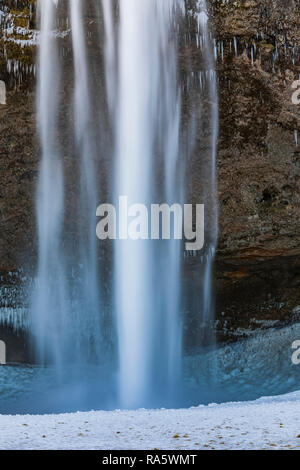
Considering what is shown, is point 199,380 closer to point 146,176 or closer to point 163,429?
point 146,176

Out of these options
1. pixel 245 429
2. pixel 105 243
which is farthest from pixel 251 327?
pixel 245 429

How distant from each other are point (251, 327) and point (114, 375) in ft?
11.4

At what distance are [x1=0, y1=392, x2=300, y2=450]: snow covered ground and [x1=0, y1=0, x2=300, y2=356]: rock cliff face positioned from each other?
164 inches

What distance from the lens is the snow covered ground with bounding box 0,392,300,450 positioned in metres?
6.79

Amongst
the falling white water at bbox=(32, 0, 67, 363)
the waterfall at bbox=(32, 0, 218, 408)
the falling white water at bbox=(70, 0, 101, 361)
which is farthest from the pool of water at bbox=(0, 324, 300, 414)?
the falling white water at bbox=(70, 0, 101, 361)

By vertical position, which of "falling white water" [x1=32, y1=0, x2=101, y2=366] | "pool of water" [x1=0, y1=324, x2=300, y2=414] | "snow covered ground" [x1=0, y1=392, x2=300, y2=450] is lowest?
"pool of water" [x1=0, y1=324, x2=300, y2=414]

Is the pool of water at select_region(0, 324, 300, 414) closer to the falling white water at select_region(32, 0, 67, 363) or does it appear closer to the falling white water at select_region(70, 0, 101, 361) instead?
the falling white water at select_region(32, 0, 67, 363)

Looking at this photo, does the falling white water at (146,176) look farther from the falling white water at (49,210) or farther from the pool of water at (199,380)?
the falling white water at (49,210)

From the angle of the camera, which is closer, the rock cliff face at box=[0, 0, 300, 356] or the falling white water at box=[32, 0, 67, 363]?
the rock cliff face at box=[0, 0, 300, 356]

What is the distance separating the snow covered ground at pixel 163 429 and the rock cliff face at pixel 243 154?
4.18 metres

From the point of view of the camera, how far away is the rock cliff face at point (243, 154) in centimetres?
1177
